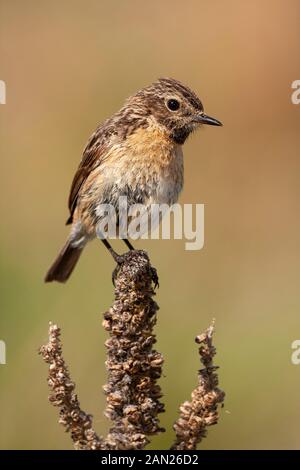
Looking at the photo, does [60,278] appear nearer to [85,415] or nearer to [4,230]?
[4,230]

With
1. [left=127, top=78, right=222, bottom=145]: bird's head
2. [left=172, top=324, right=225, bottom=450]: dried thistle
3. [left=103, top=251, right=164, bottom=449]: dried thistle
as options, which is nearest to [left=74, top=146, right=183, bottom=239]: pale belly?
[left=127, top=78, right=222, bottom=145]: bird's head

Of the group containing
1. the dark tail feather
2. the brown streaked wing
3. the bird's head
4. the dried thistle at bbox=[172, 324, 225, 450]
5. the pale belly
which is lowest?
the dried thistle at bbox=[172, 324, 225, 450]

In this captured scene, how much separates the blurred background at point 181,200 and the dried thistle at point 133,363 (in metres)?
1.99

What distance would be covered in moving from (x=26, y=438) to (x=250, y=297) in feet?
7.57

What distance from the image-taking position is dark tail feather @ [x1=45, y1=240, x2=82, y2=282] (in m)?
6.66

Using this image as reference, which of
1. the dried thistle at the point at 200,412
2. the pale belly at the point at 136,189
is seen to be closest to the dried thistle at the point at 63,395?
the dried thistle at the point at 200,412

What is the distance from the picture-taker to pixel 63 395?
3352 millimetres

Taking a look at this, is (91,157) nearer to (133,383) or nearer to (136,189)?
(136,189)

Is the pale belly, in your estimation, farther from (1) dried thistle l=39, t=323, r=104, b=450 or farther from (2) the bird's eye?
(1) dried thistle l=39, t=323, r=104, b=450

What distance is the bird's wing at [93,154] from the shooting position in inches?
229

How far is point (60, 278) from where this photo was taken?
668cm

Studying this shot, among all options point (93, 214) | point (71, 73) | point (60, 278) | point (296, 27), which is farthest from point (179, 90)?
point (296, 27)

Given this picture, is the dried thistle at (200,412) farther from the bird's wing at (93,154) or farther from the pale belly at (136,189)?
the bird's wing at (93,154)

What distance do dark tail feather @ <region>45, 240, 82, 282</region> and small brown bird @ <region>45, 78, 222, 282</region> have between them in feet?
1.78
